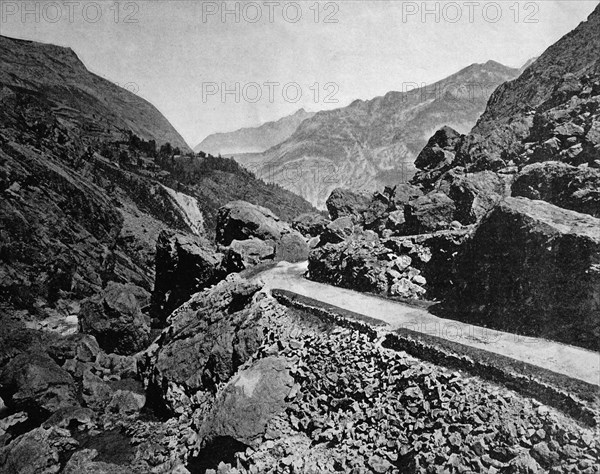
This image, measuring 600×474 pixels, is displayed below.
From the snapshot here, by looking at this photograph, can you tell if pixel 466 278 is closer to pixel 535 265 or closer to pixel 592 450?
pixel 535 265

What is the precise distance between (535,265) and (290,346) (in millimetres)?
11308

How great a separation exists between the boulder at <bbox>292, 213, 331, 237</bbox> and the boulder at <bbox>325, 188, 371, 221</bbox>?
1.84 meters

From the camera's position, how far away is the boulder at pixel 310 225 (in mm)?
49969

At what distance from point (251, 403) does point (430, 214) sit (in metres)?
21.0

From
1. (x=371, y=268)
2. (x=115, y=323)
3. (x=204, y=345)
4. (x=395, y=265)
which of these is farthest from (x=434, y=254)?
(x=115, y=323)

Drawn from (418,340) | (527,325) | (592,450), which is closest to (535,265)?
(527,325)

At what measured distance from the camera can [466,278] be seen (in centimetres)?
1961

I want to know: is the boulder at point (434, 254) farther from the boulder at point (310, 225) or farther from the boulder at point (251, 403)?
the boulder at point (310, 225)

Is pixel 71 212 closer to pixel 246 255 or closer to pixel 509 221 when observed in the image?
pixel 246 255

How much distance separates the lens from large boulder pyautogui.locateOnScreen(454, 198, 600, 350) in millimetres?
14758

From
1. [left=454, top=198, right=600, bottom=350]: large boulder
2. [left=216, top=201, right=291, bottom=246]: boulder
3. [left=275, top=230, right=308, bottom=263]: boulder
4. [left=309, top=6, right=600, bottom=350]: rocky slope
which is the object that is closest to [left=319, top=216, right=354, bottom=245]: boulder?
[left=309, top=6, right=600, bottom=350]: rocky slope

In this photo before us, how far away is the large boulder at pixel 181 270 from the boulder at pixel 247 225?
2303mm

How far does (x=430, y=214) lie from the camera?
32.5 meters

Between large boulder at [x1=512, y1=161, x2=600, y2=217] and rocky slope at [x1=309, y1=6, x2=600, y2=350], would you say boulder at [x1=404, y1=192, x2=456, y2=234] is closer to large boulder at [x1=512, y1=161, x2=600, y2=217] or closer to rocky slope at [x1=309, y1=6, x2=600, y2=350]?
rocky slope at [x1=309, y1=6, x2=600, y2=350]
